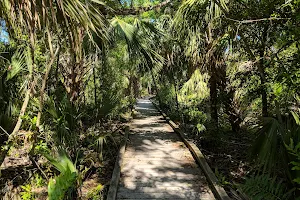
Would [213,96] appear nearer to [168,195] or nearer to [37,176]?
[168,195]

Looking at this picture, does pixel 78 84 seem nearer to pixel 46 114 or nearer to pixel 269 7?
pixel 46 114

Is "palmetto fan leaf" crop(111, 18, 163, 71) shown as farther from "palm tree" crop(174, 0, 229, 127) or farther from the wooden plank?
the wooden plank

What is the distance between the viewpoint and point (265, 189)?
3.21 meters

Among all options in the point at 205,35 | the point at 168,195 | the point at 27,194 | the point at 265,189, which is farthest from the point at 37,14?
the point at 205,35

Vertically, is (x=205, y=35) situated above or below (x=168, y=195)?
above

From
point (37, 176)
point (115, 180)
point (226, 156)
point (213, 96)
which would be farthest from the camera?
point (213, 96)

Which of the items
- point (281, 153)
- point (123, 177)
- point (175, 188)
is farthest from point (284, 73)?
point (123, 177)

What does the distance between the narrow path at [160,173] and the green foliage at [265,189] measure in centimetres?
170

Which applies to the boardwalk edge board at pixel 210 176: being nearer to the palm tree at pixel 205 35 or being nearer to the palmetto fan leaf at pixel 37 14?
the palm tree at pixel 205 35

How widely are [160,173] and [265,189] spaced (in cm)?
308

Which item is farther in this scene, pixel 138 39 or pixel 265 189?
pixel 138 39

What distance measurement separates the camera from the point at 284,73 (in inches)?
150

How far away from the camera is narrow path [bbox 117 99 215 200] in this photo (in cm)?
503

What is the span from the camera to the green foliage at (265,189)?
314 cm
